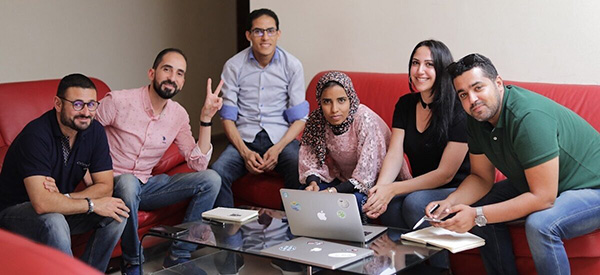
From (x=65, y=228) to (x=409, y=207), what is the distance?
1477 millimetres

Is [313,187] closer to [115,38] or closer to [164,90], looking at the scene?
[164,90]

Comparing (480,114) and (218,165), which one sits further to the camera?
(218,165)

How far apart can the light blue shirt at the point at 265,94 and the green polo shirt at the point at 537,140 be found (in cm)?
148

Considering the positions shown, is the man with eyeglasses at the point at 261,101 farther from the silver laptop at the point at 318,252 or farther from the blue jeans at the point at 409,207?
the silver laptop at the point at 318,252

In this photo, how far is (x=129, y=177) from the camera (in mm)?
3504

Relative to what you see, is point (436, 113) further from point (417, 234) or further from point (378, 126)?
point (417, 234)

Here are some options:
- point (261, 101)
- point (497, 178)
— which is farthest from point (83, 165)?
point (497, 178)

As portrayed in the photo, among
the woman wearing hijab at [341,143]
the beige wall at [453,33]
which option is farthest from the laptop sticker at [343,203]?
the beige wall at [453,33]

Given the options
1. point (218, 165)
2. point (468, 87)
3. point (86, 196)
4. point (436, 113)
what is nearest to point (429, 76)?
point (436, 113)

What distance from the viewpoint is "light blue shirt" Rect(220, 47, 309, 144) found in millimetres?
4230

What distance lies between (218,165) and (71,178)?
94cm

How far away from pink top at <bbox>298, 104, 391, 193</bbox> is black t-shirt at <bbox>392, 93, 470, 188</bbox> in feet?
0.41

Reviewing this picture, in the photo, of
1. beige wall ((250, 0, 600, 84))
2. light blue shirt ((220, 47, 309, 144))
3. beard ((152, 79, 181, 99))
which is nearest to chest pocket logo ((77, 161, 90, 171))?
beard ((152, 79, 181, 99))

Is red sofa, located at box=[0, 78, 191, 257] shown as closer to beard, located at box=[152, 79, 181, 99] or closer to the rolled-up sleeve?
beard, located at box=[152, 79, 181, 99]
